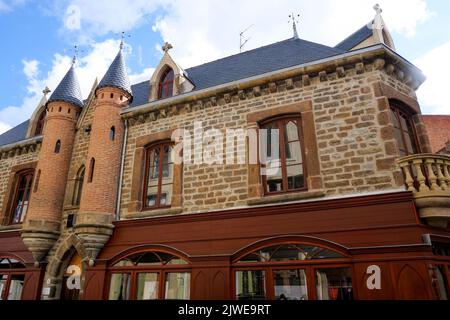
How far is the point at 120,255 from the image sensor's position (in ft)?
25.8

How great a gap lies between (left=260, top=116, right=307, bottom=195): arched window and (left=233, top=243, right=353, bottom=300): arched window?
4.33 feet

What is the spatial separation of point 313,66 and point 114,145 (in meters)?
5.67

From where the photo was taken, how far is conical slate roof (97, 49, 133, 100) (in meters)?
9.48

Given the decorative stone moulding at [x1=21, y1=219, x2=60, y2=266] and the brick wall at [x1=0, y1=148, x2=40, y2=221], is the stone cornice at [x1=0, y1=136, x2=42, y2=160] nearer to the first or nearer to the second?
the brick wall at [x1=0, y1=148, x2=40, y2=221]

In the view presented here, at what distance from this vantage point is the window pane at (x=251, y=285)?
6293 millimetres

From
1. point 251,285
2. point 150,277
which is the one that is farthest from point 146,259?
point 251,285

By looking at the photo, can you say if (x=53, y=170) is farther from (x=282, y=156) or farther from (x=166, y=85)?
(x=282, y=156)

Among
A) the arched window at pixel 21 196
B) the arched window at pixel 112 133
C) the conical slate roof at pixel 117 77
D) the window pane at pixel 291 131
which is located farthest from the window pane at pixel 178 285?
the arched window at pixel 21 196

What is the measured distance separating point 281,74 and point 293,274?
4.36 meters

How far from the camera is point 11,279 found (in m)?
9.17

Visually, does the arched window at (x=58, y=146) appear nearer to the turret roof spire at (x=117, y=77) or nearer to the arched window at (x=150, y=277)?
the turret roof spire at (x=117, y=77)

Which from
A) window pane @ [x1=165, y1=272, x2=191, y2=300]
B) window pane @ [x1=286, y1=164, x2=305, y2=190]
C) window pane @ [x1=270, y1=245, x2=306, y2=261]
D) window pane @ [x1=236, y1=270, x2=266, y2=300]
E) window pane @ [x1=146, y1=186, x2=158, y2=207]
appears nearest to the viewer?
window pane @ [x1=270, y1=245, x2=306, y2=261]

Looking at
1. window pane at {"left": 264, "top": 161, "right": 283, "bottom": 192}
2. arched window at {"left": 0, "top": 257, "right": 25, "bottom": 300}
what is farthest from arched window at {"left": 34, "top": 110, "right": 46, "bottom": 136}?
window pane at {"left": 264, "top": 161, "right": 283, "bottom": 192}
